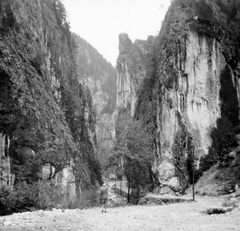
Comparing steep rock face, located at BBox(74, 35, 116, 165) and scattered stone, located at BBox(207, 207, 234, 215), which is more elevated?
steep rock face, located at BBox(74, 35, 116, 165)

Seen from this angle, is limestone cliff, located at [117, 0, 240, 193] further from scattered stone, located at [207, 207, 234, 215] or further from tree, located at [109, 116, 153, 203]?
scattered stone, located at [207, 207, 234, 215]

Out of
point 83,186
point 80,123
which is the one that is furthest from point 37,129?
point 80,123

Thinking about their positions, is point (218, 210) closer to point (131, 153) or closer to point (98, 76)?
point (131, 153)

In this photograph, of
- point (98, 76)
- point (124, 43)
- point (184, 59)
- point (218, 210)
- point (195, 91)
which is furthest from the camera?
point (98, 76)

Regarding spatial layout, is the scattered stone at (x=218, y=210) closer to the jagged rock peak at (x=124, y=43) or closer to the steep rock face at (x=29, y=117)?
the steep rock face at (x=29, y=117)

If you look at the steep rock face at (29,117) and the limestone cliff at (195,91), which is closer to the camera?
the steep rock face at (29,117)

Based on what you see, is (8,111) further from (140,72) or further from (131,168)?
(140,72)

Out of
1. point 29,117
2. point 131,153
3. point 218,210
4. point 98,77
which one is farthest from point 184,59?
point 98,77

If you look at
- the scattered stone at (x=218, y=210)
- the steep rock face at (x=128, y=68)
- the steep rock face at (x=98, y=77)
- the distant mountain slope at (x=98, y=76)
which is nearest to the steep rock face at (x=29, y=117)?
the scattered stone at (x=218, y=210)

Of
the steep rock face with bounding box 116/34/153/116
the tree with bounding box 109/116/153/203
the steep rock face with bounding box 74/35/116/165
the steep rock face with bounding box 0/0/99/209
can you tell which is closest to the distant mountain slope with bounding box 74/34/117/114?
the steep rock face with bounding box 74/35/116/165
